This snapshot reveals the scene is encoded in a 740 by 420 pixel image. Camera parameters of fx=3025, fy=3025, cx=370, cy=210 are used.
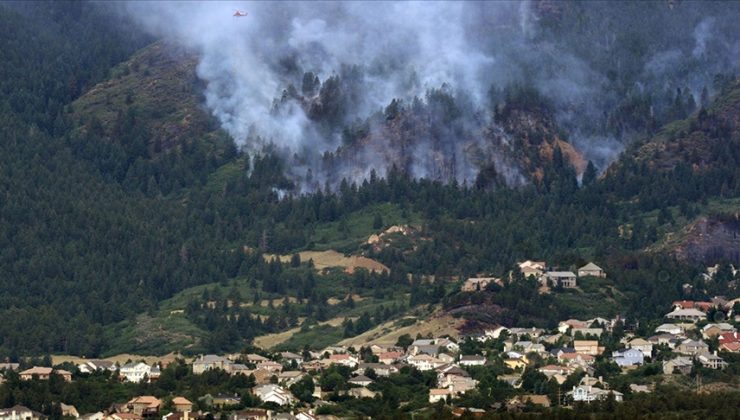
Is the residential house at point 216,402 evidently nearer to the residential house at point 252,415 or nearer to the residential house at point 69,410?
the residential house at point 252,415

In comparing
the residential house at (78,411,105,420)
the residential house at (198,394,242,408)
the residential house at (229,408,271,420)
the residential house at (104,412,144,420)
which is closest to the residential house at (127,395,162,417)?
the residential house at (104,412,144,420)

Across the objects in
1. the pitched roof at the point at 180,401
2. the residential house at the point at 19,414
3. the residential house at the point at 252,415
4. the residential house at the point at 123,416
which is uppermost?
the pitched roof at the point at 180,401

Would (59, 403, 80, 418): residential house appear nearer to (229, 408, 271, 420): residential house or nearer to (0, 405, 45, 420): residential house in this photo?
(0, 405, 45, 420): residential house

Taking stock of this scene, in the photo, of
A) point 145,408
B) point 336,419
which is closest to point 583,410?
point 336,419

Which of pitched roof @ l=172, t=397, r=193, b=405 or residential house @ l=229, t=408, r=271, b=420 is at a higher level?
pitched roof @ l=172, t=397, r=193, b=405

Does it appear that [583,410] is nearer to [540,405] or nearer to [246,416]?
[540,405]

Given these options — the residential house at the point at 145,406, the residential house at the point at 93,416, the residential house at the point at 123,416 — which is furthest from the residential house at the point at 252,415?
the residential house at the point at 93,416
